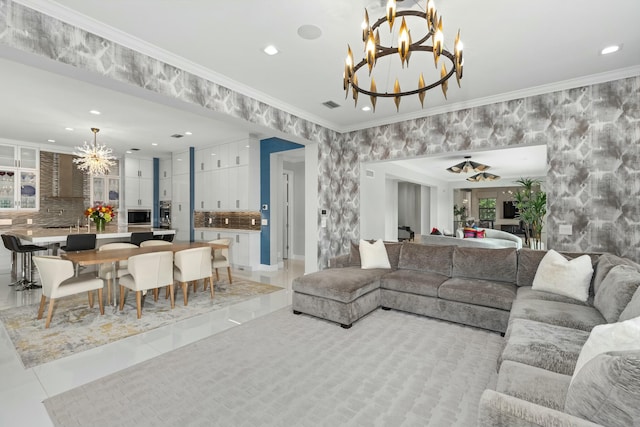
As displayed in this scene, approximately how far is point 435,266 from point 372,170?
3415mm

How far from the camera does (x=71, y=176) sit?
25.2 ft

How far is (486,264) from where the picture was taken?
12.4 feet

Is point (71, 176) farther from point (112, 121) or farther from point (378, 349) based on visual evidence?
point (378, 349)

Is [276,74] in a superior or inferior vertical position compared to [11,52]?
superior

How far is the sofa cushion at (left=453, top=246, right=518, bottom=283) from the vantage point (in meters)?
3.67

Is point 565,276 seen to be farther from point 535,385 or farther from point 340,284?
point 340,284

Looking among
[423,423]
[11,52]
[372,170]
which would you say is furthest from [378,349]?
[372,170]

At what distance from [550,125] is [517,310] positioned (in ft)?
9.33

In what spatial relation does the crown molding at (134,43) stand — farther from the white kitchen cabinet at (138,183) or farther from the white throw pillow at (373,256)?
the white kitchen cabinet at (138,183)

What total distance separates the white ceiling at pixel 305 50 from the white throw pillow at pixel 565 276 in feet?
7.09

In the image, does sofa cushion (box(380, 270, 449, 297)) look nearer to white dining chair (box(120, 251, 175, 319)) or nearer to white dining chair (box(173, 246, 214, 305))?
white dining chair (box(173, 246, 214, 305))

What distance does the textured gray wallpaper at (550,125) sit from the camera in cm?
273

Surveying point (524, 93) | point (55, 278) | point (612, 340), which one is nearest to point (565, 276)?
point (612, 340)

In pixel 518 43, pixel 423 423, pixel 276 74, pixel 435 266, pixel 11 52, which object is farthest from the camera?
pixel 435 266
